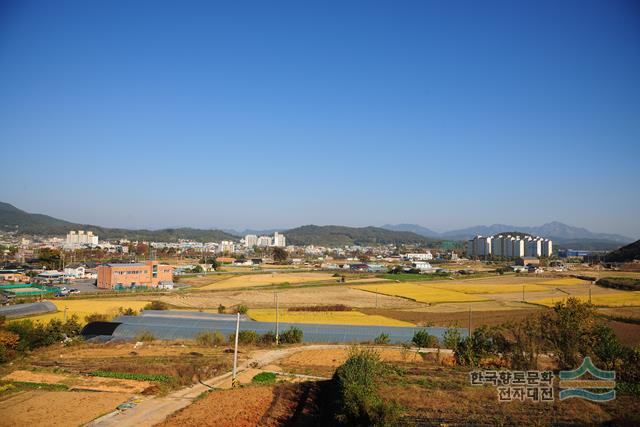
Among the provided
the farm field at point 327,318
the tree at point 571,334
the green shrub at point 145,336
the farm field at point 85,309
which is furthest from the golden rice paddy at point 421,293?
the green shrub at point 145,336

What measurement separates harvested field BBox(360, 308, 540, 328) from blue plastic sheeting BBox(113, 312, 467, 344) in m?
3.62

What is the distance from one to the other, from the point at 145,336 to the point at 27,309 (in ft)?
31.8

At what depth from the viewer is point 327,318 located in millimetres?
25562

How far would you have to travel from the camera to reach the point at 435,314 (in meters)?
28.0

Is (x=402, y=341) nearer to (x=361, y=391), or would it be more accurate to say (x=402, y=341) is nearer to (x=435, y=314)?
(x=435, y=314)

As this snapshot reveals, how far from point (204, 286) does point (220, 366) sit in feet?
96.6

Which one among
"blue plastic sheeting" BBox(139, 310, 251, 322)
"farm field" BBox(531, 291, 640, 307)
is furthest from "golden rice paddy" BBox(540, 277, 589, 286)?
"blue plastic sheeting" BBox(139, 310, 251, 322)

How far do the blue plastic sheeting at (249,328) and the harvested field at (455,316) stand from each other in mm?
3616

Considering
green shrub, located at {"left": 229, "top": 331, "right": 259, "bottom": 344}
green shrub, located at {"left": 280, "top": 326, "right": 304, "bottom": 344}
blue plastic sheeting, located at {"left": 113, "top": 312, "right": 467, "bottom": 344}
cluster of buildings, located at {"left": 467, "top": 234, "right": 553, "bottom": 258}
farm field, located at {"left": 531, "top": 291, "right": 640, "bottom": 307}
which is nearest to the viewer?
green shrub, located at {"left": 229, "top": 331, "right": 259, "bottom": 344}

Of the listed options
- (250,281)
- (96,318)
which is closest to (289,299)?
(250,281)

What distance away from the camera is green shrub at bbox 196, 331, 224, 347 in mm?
19312

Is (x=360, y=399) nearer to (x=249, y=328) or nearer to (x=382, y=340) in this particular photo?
(x=382, y=340)

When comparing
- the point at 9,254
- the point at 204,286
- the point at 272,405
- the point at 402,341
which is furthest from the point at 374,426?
the point at 9,254

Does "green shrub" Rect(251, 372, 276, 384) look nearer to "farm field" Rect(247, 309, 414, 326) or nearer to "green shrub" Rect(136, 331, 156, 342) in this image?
"green shrub" Rect(136, 331, 156, 342)
